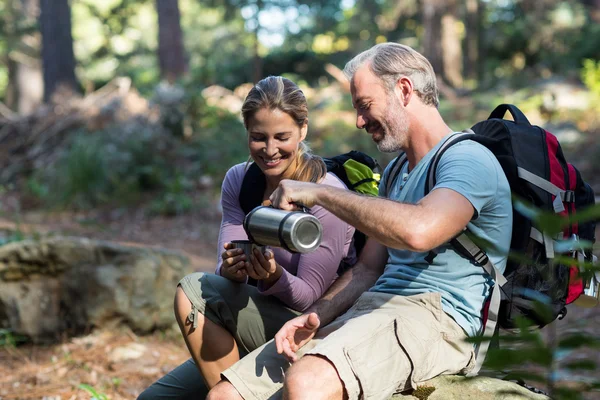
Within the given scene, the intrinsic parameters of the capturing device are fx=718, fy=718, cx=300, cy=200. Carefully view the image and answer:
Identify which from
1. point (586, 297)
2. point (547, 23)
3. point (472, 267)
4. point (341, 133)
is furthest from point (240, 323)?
point (547, 23)

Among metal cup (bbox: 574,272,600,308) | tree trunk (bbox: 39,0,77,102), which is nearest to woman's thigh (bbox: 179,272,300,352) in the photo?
metal cup (bbox: 574,272,600,308)

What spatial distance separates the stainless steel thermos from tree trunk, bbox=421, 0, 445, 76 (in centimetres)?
1563

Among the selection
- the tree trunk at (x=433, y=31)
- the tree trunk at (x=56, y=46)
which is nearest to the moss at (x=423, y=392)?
the tree trunk at (x=56, y=46)

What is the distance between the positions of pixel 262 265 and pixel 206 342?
0.42 m

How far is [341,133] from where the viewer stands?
13.1m

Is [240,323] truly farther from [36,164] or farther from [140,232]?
[36,164]

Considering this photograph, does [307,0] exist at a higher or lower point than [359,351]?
higher

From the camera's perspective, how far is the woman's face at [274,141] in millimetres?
2934

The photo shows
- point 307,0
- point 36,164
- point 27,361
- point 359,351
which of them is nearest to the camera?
point 359,351

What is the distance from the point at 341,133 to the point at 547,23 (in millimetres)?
9975

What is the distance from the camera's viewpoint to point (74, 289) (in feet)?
17.0

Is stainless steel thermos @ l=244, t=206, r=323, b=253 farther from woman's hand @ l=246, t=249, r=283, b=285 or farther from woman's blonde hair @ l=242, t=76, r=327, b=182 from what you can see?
woman's blonde hair @ l=242, t=76, r=327, b=182

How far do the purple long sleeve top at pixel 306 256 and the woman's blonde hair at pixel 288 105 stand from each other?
0.22 ft

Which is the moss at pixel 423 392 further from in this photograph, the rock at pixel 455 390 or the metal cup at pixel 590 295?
the metal cup at pixel 590 295
